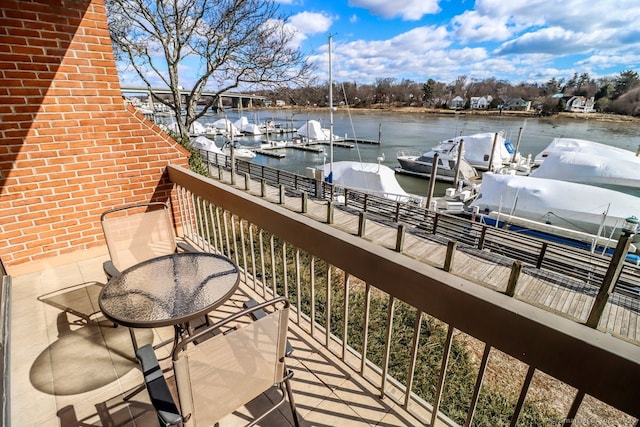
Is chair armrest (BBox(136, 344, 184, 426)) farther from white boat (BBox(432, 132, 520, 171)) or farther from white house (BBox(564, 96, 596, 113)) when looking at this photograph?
white house (BBox(564, 96, 596, 113))

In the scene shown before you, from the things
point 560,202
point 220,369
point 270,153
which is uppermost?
point 220,369

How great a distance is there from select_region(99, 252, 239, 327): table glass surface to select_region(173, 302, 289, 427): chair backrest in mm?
402

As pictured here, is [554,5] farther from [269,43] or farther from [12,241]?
[12,241]

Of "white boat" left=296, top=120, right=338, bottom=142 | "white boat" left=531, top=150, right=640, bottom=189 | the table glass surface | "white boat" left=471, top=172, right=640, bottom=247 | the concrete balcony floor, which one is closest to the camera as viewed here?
the table glass surface

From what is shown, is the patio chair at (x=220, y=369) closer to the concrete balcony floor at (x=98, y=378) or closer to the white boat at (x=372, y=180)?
the concrete balcony floor at (x=98, y=378)

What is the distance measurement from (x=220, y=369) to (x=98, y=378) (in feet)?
4.48

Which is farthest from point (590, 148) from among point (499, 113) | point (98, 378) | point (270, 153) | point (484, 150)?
point (499, 113)

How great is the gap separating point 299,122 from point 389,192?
142ft

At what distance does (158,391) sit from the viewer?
1116 millimetres

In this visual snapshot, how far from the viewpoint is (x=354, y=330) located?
12.2ft

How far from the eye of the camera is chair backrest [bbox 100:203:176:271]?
2.23 meters

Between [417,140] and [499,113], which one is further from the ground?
[499,113]

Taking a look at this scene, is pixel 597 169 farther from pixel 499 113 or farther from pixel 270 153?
pixel 499 113

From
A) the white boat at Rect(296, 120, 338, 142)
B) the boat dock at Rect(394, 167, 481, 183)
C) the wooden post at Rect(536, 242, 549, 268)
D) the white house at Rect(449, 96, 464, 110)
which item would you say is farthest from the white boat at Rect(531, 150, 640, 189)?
the white house at Rect(449, 96, 464, 110)
